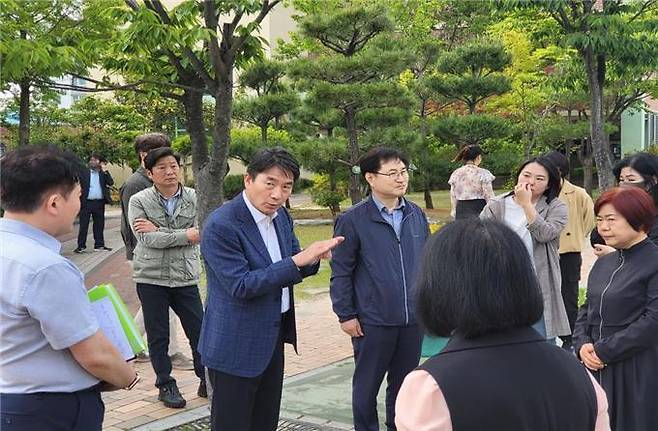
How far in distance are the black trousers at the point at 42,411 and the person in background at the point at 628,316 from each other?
2.28 metres

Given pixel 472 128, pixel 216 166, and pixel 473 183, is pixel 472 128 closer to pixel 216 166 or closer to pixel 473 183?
pixel 473 183

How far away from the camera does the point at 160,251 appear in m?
4.59

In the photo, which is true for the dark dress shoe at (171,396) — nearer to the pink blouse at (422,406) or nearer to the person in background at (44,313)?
the person in background at (44,313)

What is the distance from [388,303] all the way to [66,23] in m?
8.09

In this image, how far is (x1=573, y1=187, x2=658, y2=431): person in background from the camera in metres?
3.00

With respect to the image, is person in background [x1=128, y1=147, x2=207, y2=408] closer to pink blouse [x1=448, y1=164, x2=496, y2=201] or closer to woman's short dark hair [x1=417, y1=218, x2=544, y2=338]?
woman's short dark hair [x1=417, y1=218, x2=544, y2=338]

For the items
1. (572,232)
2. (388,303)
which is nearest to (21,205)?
(388,303)

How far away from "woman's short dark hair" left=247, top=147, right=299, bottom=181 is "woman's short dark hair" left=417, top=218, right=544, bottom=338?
1.64m

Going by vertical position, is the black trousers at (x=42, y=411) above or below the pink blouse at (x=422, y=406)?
below

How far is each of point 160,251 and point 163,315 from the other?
46 cm

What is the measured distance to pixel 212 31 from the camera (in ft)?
13.4

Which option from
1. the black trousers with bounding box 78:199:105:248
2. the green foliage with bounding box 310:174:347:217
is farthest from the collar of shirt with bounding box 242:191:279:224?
the green foliage with bounding box 310:174:347:217

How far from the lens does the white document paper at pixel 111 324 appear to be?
2.56m

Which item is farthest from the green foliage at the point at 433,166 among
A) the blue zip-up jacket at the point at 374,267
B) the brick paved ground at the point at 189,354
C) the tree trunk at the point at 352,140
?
the blue zip-up jacket at the point at 374,267
